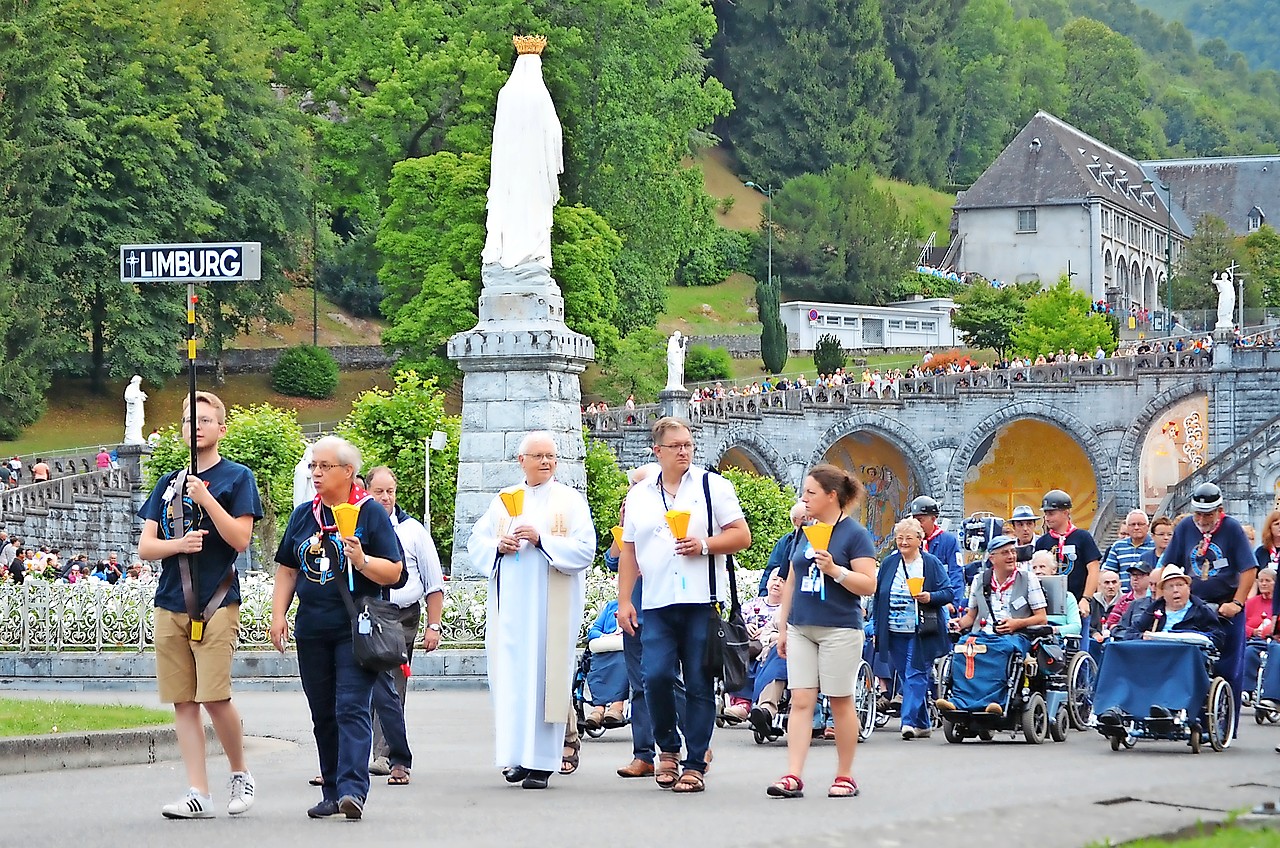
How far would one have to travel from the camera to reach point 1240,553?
44.0 feet

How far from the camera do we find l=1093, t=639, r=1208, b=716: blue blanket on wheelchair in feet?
42.9

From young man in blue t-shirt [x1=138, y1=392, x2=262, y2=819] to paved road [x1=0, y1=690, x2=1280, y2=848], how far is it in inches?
15.5

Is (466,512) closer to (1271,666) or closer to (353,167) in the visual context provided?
(1271,666)

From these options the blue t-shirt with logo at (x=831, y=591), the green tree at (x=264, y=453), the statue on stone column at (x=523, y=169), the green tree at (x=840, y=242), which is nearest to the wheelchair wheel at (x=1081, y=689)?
the blue t-shirt with logo at (x=831, y=591)

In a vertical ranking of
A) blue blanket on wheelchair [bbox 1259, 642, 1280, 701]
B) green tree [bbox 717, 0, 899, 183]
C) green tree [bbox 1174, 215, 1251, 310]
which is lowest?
blue blanket on wheelchair [bbox 1259, 642, 1280, 701]

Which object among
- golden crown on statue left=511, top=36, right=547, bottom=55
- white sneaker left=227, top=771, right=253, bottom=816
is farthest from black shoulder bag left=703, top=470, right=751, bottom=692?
golden crown on statue left=511, top=36, right=547, bottom=55

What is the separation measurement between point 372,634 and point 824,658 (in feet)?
7.05

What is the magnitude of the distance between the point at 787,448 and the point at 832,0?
40772mm

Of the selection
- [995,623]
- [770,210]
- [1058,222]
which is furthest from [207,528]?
[1058,222]

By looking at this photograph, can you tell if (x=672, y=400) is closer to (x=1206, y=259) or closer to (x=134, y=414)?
(x=134, y=414)

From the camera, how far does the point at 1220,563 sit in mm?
13445

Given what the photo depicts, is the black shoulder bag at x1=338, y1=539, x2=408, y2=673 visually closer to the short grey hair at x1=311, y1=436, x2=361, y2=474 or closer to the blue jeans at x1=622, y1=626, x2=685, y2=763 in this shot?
the short grey hair at x1=311, y1=436, x2=361, y2=474

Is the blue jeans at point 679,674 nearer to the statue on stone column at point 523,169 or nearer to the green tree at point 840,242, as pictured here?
the statue on stone column at point 523,169

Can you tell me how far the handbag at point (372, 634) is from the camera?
31.5 feet
